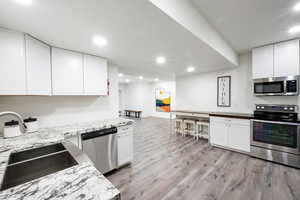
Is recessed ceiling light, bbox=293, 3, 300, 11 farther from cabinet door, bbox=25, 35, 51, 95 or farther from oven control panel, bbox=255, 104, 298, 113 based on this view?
cabinet door, bbox=25, 35, 51, 95

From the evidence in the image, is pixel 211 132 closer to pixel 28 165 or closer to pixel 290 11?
pixel 290 11

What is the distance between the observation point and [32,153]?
1359 millimetres

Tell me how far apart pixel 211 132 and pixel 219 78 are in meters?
1.78

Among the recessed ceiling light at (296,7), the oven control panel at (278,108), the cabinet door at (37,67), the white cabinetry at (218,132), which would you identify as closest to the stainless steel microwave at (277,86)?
the oven control panel at (278,108)

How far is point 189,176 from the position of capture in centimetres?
220

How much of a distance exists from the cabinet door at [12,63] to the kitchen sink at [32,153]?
78 centimetres

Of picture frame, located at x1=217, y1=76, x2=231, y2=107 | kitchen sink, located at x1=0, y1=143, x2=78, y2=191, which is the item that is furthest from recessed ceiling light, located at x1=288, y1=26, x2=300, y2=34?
kitchen sink, located at x1=0, y1=143, x2=78, y2=191

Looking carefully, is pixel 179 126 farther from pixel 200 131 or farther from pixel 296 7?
pixel 296 7

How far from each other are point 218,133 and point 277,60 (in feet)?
7.09

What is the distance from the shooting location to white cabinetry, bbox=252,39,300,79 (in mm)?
2545

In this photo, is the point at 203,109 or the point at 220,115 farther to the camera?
the point at 203,109

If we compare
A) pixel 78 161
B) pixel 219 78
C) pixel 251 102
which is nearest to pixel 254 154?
pixel 251 102

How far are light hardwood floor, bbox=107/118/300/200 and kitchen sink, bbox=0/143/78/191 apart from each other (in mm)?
1056

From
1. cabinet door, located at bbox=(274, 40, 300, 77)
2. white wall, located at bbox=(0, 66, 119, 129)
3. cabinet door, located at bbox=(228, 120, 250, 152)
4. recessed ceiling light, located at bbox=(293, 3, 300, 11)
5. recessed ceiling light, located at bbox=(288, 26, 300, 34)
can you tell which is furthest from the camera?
cabinet door, located at bbox=(228, 120, 250, 152)
